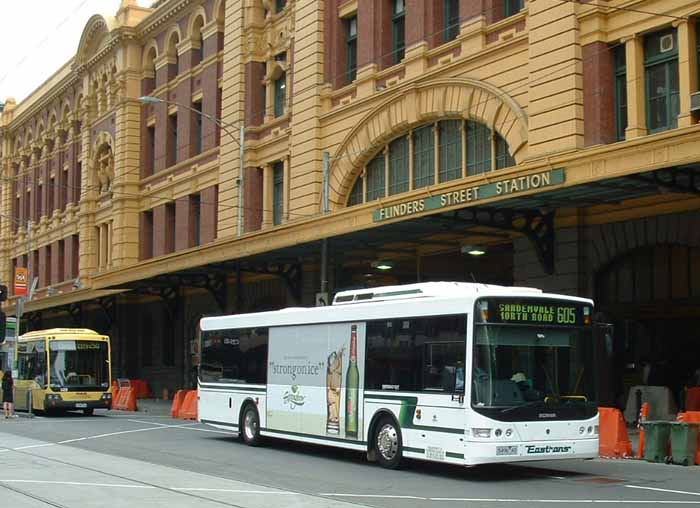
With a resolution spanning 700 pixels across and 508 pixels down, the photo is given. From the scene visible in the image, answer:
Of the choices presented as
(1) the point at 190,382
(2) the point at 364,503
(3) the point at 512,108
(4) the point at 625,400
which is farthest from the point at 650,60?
(1) the point at 190,382

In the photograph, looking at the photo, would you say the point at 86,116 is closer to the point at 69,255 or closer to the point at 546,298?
the point at 69,255

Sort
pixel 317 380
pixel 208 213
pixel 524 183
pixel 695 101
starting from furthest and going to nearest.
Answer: pixel 208 213
pixel 695 101
pixel 524 183
pixel 317 380

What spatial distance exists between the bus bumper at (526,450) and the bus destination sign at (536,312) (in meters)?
1.78

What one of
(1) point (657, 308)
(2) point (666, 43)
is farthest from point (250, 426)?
(2) point (666, 43)

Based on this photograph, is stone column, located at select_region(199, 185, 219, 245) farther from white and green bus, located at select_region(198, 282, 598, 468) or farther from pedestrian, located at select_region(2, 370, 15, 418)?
white and green bus, located at select_region(198, 282, 598, 468)

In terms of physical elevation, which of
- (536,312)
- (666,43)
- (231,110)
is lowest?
(536,312)

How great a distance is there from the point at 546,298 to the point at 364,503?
4.81m

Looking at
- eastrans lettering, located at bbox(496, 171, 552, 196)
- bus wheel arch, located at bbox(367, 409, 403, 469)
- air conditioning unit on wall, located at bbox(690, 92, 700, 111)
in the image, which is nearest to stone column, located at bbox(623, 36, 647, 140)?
air conditioning unit on wall, located at bbox(690, 92, 700, 111)

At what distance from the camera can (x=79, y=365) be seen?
32906 mm

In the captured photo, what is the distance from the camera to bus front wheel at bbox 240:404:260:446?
2142cm

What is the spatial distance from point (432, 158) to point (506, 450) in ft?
51.5

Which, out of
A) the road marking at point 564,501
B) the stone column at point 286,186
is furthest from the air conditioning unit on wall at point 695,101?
the stone column at point 286,186

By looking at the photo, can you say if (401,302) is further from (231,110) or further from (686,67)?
(231,110)

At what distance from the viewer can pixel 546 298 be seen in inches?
624
